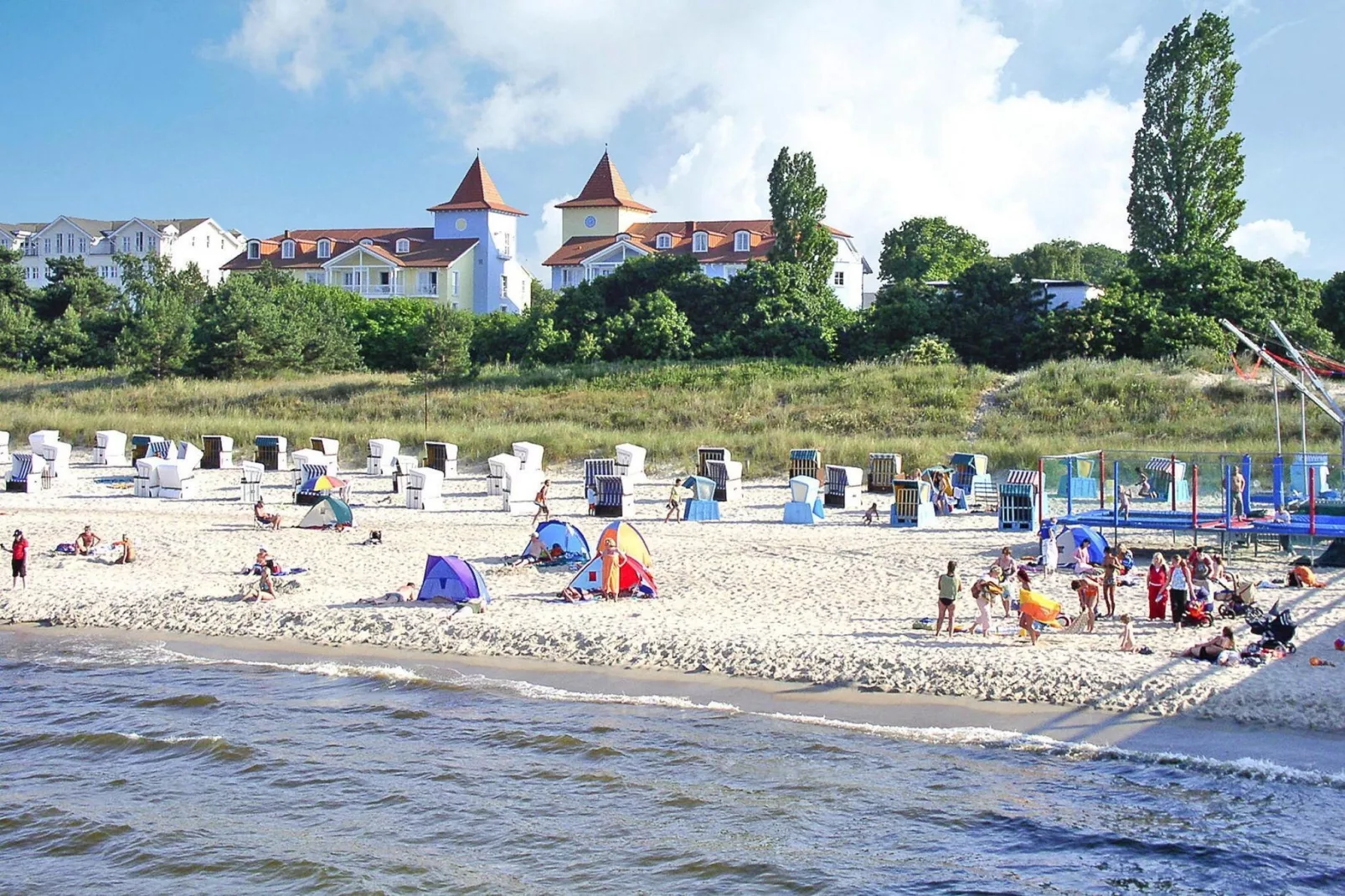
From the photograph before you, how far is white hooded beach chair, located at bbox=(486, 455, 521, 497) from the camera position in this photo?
30.5m

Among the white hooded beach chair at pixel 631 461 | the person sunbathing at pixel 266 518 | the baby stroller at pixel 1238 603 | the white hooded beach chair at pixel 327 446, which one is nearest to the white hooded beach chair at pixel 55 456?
the white hooded beach chair at pixel 327 446

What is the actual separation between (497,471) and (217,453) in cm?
1128

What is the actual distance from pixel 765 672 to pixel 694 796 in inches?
125

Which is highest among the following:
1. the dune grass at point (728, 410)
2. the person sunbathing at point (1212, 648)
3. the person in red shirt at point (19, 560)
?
the dune grass at point (728, 410)

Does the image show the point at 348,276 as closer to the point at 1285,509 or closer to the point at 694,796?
the point at 1285,509

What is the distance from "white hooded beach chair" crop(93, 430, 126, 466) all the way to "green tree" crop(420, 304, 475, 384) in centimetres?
1507

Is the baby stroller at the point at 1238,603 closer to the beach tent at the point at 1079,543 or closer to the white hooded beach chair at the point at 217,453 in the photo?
the beach tent at the point at 1079,543

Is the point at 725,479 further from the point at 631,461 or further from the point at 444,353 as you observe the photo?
the point at 444,353

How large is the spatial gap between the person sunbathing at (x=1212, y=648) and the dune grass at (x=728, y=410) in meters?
17.9

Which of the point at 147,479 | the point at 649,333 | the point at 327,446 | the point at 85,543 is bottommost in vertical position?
the point at 85,543

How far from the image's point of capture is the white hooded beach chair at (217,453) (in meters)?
37.1

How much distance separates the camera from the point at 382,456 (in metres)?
35.2

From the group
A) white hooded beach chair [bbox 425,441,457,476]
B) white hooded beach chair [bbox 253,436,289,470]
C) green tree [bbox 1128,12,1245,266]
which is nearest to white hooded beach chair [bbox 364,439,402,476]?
white hooded beach chair [bbox 425,441,457,476]

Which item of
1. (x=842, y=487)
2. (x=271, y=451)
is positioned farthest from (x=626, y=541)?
(x=271, y=451)
